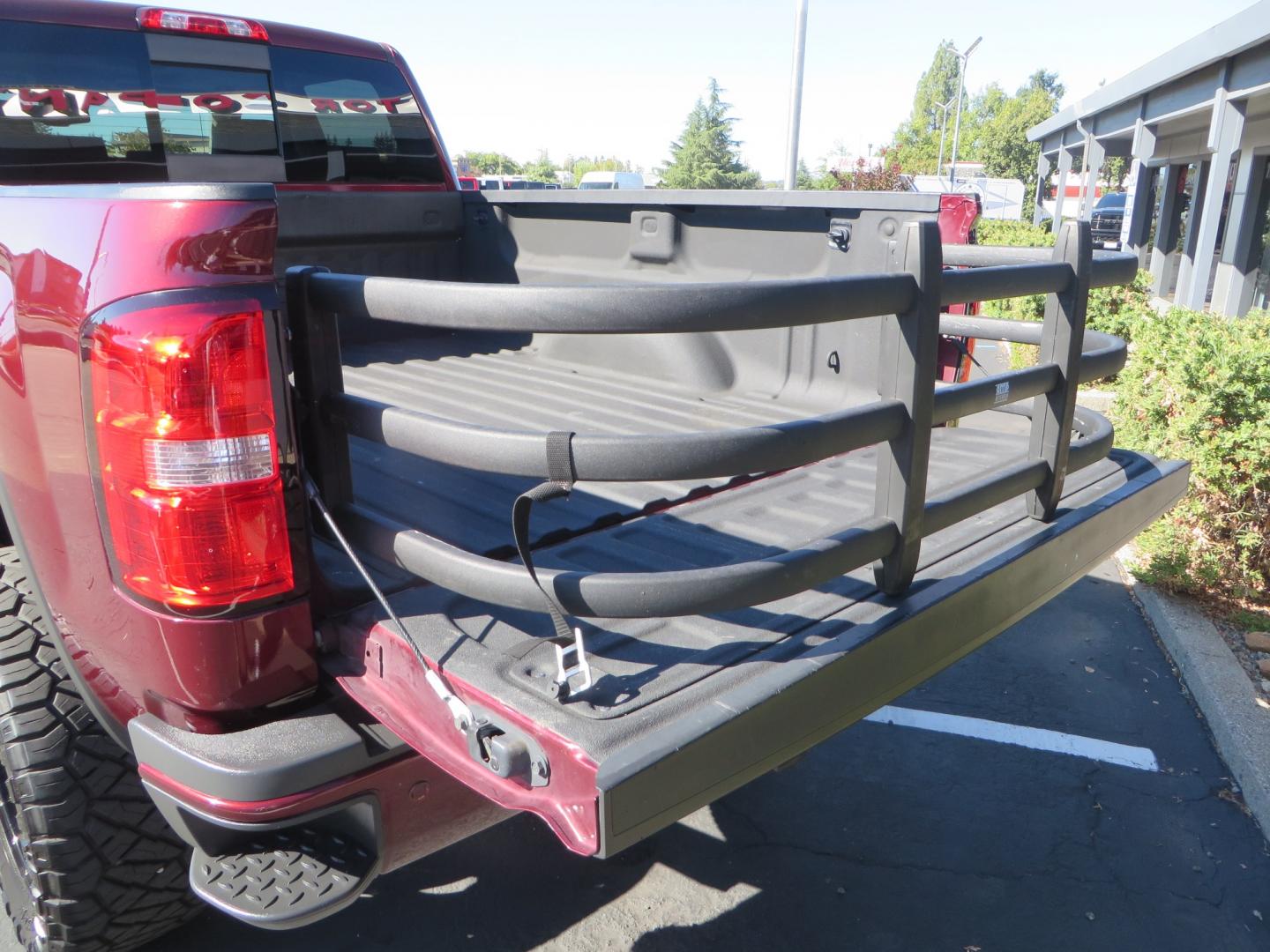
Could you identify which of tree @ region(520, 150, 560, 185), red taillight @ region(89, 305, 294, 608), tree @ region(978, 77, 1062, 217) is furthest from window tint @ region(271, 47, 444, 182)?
tree @ region(978, 77, 1062, 217)

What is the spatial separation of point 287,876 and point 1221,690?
377cm

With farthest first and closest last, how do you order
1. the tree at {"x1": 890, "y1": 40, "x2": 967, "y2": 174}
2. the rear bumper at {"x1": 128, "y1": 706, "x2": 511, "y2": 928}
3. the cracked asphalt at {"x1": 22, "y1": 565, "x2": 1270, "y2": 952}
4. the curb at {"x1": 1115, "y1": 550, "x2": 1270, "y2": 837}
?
the tree at {"x1": 890, "y1": 40, "x2": 967, "y2": 174} < the curb at {"x1": 1115, "y1": 550, "x2": 1270, "y2": 837} < the cracked asphalt at {"x1": 22, "y1": 565, "x2": 1270, "y2": 952} < the rear bumper at {"x1": 128, "y1": 706, "x2": 511, "y2": 928}

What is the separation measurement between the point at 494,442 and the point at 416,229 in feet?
10.4

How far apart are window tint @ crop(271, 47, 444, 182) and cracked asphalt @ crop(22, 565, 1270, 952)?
286 cm

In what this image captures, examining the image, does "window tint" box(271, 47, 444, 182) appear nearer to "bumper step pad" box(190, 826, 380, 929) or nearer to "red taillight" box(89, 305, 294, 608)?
"red taillight" box(89, 305, 294, 608)

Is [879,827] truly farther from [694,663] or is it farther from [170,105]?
[170,105]

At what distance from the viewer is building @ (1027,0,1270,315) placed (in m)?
13.0

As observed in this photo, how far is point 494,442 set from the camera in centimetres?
166

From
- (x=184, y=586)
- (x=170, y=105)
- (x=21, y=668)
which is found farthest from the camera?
(x=170, y=105)

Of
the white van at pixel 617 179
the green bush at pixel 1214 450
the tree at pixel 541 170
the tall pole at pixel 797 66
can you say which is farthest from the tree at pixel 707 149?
the green bush at pixel 1214 450

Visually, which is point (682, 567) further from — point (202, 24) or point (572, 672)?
point (202, 24)

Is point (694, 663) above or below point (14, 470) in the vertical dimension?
below

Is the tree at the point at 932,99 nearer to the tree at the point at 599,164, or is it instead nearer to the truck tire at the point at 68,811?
the tree at the point at 599,164

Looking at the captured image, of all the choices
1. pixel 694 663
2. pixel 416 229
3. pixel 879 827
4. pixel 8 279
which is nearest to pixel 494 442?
pixel 694 663
